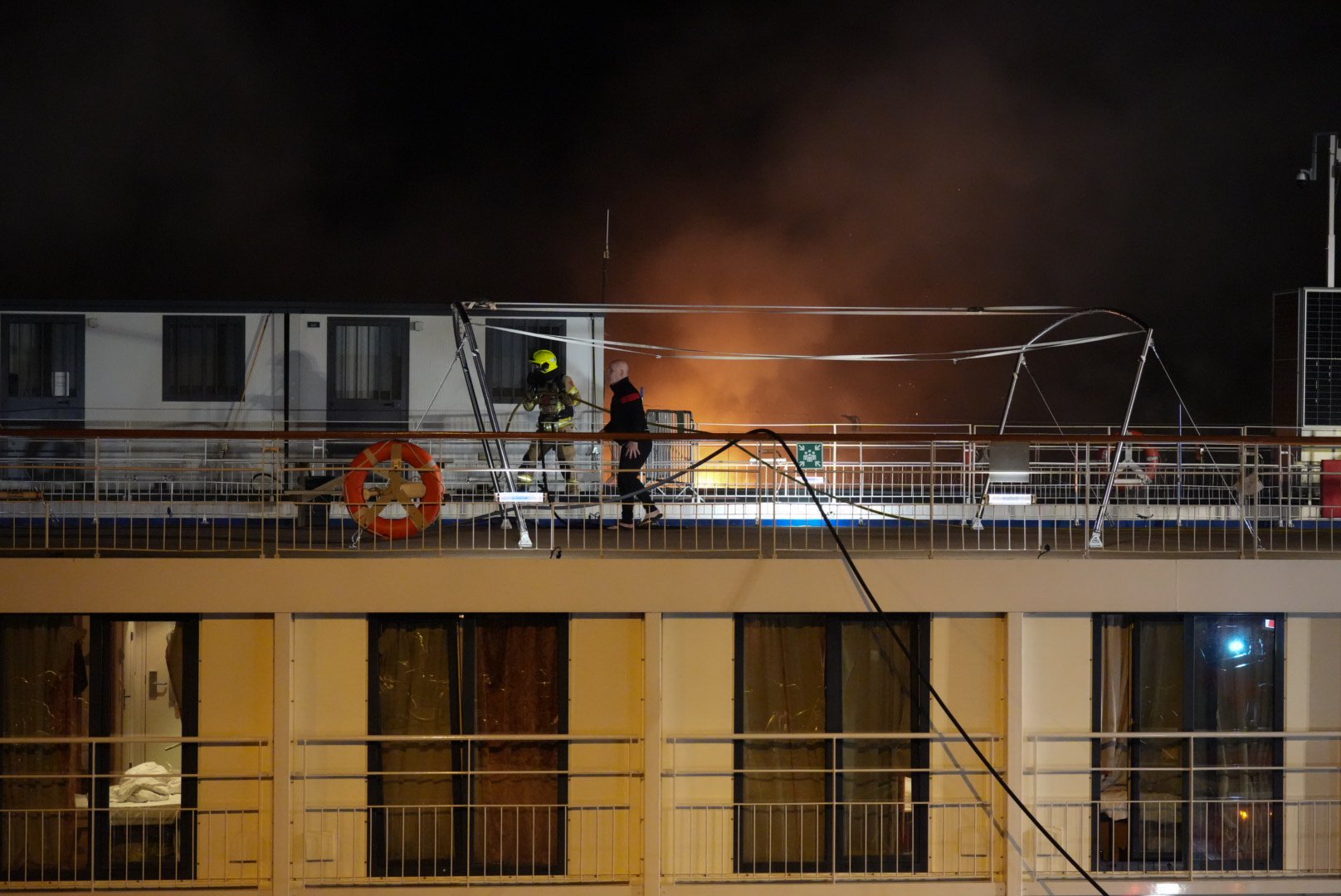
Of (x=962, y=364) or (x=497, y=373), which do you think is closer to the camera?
(x=497, y=373)

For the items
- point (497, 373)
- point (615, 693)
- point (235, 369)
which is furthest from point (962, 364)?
point (615, 693)

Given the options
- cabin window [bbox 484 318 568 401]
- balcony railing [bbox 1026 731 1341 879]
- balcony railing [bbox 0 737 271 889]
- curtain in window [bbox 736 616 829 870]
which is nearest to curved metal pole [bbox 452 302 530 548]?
curtain in window [bbox 736 616 829 870]

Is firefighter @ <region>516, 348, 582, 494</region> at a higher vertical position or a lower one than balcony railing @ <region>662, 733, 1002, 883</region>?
higher

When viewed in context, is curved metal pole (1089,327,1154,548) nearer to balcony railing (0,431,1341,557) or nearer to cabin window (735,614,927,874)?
balcony railing (0,431,1341,557)

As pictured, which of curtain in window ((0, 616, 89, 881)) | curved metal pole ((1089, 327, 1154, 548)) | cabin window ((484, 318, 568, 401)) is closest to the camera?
curtain in window ((0, 616, 89, 881))

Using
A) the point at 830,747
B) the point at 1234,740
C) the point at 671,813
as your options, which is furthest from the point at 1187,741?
the point at 671,813

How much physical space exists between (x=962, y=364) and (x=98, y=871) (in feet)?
62.9

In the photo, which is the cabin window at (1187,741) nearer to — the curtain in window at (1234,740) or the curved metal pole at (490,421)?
the curtain in window at (1234,740)

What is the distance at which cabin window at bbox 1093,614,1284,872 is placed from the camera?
8.30 metres

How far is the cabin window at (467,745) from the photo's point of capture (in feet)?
26.5

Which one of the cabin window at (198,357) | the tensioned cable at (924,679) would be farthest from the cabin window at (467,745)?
the cabin window at (198,357)

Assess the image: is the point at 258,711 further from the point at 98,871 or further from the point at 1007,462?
the point at 1007,462

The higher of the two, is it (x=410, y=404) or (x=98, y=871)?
(x=410, y=404)

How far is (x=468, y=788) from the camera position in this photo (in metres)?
7.97
